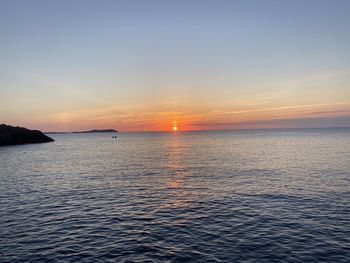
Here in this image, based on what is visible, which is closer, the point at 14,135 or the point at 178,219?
the point at 178,219

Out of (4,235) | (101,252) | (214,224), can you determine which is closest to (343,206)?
(214,224)

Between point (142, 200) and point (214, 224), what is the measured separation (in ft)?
43.2

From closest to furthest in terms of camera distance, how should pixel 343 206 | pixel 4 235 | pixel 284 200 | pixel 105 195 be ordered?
pixel 4 235 < pixel 343 206 < pixel 284 200 < pixel 105 195

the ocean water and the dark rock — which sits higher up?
the dark rock

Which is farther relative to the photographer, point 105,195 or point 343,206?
point 105,195

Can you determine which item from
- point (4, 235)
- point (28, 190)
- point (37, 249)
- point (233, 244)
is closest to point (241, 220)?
point (233, 244)

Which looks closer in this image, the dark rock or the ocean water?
the ocean water

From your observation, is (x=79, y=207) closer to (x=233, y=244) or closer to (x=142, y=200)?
(x=142, y=200)

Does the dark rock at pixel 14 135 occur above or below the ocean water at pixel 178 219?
above

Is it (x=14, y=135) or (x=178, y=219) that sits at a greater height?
(x=14, y=135)

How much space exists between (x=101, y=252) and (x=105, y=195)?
65.3ft

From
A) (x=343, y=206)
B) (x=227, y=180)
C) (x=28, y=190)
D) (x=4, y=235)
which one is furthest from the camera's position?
(x=227, y=180)

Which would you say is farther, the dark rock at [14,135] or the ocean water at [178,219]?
the dark rock at [14,135]

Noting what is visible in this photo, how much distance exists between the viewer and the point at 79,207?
3584 cm
